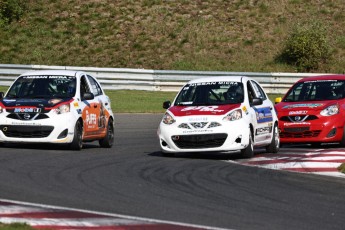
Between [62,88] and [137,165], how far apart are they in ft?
13.3

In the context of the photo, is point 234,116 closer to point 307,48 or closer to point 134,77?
point 134,77

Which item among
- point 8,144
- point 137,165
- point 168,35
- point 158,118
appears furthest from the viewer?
point 168,35

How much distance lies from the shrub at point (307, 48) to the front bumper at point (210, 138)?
23.7m

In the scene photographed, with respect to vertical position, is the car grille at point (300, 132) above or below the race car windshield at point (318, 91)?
below

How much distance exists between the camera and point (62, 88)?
19.2 m

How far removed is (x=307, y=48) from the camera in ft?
134

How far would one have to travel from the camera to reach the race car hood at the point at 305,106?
2019 cm

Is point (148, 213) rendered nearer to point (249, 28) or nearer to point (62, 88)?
point (62, 88)

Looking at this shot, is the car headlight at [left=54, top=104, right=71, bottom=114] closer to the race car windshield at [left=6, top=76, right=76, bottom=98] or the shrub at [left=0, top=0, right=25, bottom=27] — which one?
the race car windshield at [left=6, top=76, right=76, bottom=98]

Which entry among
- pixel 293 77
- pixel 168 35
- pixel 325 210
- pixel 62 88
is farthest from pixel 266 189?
pixel 168 35

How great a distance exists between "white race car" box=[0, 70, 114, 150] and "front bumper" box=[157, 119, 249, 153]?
77.1 inches

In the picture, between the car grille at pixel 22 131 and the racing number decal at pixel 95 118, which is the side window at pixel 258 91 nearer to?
the racing number decal at pixel 95 118

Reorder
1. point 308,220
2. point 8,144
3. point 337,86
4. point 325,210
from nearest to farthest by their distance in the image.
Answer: point 308,220 < point 325,210 < point 8,144 < point 337,86

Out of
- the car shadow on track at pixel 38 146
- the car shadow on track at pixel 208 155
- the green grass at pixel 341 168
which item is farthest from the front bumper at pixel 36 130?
the green grass at pixel 341 168
